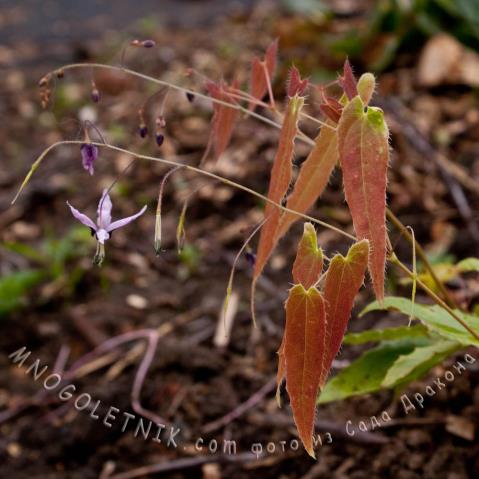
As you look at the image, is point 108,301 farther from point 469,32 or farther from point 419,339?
point 469,32

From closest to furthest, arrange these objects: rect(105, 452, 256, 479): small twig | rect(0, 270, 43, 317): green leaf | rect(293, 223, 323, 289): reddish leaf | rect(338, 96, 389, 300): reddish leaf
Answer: rect(338, 96, 389, 300): reddish leaf < rect(293, 223, 323, 289): reddish leaf < rect(105, 452, 256, 479): small twig < rect(0, 270, 43, 317): green leaf

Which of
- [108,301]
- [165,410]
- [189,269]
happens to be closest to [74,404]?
[165,410]

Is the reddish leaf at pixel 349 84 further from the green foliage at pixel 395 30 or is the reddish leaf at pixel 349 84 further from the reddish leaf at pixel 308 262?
the green foliage at pixel 395 30

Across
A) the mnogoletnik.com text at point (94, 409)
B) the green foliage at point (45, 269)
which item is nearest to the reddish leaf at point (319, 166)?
the mnogoletnik.com text at point (94, 409)

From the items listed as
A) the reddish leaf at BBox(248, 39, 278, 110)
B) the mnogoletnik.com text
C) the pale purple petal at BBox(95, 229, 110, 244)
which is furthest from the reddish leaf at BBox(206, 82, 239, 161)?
the mnogoletnik.com text

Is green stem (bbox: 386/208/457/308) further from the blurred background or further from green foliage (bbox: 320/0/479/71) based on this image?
green foliage (bbox: 320/0/479/71)

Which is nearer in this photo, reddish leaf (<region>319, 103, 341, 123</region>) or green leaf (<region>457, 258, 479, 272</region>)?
reddish leaf (<region>319, 103, 341, 123</region>)

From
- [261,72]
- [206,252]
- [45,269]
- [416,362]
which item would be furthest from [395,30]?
[416,362]

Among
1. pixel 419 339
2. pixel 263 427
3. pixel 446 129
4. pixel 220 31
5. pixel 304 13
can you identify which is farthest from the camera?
pixel 220 31
